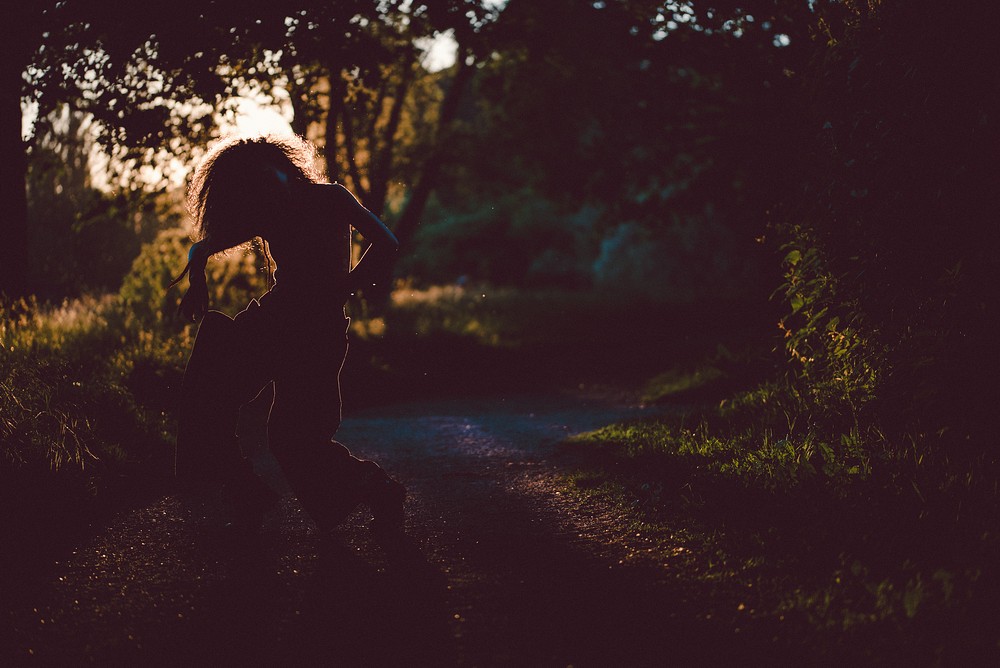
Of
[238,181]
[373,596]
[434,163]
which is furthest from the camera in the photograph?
[434,163]

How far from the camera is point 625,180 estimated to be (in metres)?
16.5

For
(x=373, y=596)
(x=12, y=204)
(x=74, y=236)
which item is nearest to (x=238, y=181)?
(x=373, y=596)

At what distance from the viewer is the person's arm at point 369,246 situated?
12.3ft

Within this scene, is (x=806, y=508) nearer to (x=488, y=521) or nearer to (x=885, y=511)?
(x=885, y=511)

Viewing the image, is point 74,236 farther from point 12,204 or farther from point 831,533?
point 831,533

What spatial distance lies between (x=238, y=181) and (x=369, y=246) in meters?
0.66

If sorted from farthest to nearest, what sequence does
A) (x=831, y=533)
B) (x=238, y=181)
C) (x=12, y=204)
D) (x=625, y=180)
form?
(x=625, y=180), (x=12, y=204), (x=238, y=181), (x=831, y=533)

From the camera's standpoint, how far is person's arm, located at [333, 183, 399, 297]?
3.75m

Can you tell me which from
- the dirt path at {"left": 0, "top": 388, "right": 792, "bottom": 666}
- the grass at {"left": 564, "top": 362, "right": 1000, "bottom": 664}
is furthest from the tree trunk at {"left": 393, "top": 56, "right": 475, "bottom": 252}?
the dirt path at {"left": 0, "top": 388, "right": 792, "bottom": 666}

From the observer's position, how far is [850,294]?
505 centimetres

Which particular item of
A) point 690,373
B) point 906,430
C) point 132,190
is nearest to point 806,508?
point 906,430

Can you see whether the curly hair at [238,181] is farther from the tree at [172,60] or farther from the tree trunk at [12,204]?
the tree trunk at [12,204]

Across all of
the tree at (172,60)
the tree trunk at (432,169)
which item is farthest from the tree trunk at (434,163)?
the tree at (172,60)

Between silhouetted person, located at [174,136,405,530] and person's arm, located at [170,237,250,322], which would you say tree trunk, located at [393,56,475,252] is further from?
person's arm, located at [170,237,250,322]
